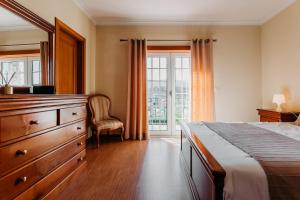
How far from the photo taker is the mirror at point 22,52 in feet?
6.80

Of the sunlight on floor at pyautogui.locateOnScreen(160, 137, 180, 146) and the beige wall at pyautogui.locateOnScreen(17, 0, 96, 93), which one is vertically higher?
the beige wall at pyautogui.locateOnScreen(17, 0, 96, 93)

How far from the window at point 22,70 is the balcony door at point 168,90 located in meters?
2.75

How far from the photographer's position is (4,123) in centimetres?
143

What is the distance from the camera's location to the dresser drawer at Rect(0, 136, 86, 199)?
4.83ft

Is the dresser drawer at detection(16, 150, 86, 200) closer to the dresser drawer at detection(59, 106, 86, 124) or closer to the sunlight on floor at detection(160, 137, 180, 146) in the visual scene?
the dresser drawer at detection(59, 106, 86, 124)

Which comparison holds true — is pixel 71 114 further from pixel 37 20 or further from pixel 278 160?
pixel 278 160

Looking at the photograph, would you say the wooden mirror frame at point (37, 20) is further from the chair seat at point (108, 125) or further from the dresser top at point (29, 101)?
the chair seat at point (108, 125)

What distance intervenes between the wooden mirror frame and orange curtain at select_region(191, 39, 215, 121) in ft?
9.72

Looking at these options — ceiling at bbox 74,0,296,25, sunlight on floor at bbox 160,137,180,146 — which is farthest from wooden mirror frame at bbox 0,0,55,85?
sunlight on floor at bbox 160,137,180,146

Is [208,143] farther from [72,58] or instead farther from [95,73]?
[95,73]

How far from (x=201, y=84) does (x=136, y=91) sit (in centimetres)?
148

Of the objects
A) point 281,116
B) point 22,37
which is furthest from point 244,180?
point 281,116

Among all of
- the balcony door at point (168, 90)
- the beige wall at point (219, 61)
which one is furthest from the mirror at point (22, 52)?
the balcony door at point (168, 90)

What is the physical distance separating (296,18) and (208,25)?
1712 millimetres
